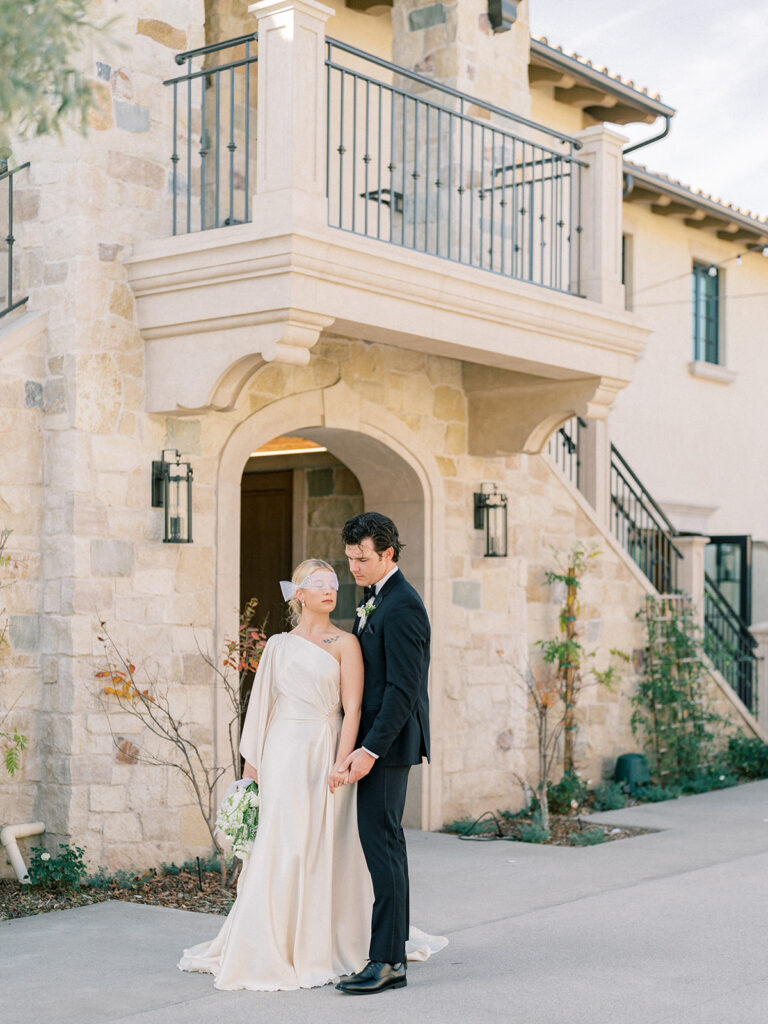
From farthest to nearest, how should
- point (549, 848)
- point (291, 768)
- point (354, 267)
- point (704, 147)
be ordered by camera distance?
point (704, 147)
point (549, 848)
point (354, 267)
point (291, 768)

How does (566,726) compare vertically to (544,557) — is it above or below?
below

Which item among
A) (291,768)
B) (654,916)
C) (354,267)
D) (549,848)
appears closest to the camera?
(291,768)

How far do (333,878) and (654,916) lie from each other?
6.67 ft

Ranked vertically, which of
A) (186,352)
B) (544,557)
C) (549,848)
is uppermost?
(186,352)

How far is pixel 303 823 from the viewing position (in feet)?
18.3

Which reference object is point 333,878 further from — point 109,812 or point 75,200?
point 75,200

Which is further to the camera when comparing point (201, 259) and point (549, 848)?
point (549, 848)

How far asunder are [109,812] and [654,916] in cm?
295

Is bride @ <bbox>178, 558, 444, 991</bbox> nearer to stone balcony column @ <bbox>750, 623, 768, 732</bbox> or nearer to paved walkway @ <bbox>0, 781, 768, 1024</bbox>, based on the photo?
paved walkway @ <bbox>0, 781, 768, 1024</bbox>

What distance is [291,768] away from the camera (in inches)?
221

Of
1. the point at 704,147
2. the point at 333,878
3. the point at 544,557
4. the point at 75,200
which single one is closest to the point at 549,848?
the point at 544,557

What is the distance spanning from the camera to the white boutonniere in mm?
5707

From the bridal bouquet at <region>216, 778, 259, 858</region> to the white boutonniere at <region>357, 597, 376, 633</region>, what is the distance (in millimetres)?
796

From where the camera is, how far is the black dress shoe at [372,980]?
539 cm
